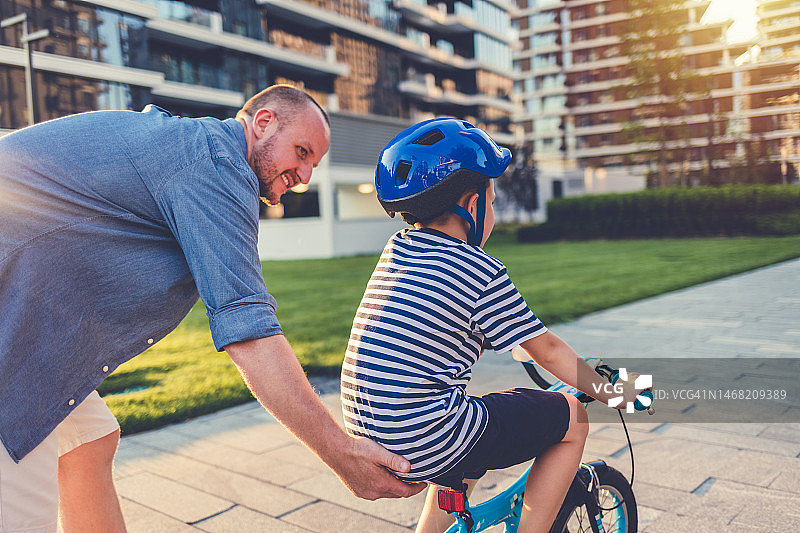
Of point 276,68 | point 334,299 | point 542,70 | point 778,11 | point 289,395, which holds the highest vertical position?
point 542,70

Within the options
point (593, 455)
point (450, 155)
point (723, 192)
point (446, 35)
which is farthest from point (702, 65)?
point (450, 155)

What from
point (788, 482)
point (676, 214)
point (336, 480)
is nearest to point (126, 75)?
point (676, 214)

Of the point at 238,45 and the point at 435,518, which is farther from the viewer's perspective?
the point at 238,45

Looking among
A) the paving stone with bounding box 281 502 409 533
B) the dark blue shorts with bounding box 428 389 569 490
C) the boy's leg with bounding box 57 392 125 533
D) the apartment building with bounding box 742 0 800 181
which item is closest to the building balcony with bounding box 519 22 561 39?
the apartment building with bounding box 742 0 800 181

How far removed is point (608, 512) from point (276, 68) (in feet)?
106

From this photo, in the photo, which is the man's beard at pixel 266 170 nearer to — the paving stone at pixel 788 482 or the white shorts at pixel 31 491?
the white shorts at pixel 31 491

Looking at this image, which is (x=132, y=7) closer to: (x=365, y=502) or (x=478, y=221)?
(x=365, y=502)

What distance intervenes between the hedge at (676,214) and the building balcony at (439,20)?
1806cm

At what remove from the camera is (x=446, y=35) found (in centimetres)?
4825

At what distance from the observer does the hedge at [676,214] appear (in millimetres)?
23172

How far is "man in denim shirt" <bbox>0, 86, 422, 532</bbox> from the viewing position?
4.86ft

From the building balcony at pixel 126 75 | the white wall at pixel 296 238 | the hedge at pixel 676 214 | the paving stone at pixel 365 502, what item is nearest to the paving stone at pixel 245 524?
the paving stone at pixel 365 502

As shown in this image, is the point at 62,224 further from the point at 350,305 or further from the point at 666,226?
the point at 666,226

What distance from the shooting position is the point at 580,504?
82.9 inches
